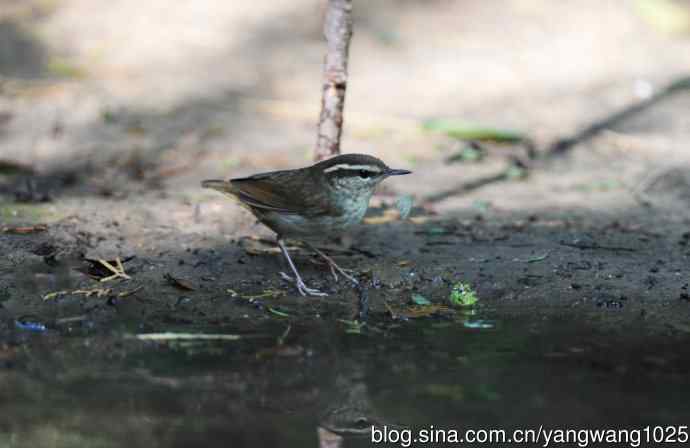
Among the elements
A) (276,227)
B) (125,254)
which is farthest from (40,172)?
(276,227)

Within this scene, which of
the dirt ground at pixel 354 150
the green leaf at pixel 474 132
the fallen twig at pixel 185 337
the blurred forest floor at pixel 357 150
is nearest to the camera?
the fallen twig at pixel 185 337

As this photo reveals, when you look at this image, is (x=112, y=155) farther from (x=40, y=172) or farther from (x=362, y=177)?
(x=362, y=177)

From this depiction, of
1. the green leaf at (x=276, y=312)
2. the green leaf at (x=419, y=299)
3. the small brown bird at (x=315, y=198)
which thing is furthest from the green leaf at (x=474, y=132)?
the green leaf at (x=276, y=312)

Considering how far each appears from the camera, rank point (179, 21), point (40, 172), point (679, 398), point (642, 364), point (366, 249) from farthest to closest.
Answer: point (179, 21), point (40, 172), point (366, 249), point (642, 364), point (679, 398)

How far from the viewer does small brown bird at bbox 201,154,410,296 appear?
6910mm

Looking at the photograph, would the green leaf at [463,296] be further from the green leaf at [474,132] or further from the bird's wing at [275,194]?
the green leaf at [474,132]

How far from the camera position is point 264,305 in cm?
648

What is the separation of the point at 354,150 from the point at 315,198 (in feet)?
10.3

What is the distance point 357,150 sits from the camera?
32.9 feet

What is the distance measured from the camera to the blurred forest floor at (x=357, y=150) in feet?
22.3

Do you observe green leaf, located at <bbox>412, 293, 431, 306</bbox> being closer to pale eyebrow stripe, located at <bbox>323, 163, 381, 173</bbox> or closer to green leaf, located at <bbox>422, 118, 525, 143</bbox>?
pale eyebrow stripe, located at <bbox>323, 163, 381, 173</bbox>

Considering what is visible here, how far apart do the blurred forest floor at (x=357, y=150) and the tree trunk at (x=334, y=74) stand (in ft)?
2.64

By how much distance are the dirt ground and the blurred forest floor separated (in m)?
0.03

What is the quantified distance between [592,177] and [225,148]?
379 cm
